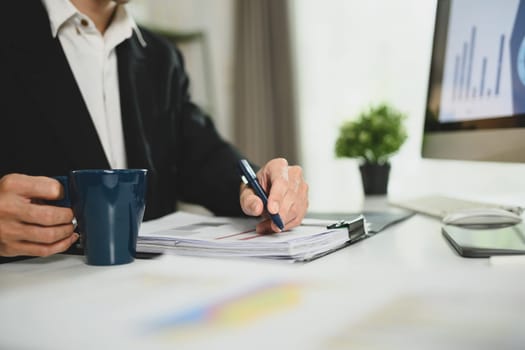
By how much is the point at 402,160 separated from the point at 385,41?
65cm

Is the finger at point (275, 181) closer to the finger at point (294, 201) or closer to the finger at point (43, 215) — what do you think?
the finger at point (294, 201)

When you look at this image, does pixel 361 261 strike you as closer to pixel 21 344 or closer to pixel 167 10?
pixel 21 344

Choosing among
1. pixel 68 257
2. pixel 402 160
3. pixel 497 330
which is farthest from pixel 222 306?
pixel 402 160

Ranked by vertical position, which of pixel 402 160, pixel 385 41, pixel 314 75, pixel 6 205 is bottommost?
pixel 402 160

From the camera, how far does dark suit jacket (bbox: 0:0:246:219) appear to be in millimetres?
1052

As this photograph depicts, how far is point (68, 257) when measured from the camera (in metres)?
0.72

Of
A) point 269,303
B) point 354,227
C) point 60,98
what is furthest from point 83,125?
point 269,303

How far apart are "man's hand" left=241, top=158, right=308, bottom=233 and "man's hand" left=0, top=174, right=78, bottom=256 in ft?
0.79

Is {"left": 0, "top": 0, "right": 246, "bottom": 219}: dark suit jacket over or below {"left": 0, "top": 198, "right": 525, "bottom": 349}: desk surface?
over

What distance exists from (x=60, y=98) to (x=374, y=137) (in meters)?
1.01

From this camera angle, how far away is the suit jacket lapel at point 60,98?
1046mm

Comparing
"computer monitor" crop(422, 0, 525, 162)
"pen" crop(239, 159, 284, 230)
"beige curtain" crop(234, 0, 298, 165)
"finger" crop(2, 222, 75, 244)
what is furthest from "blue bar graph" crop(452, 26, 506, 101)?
"beige curtain" crop(234, 0, 298, 165)

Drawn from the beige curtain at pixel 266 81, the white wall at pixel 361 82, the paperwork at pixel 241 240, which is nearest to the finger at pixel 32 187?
the paperwork at pixel 241 240

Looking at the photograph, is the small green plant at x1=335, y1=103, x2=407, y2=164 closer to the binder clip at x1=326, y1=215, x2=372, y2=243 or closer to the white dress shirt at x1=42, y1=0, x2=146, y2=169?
the white dress shirt at x1=42, y1=0, x2=146, y2=169
